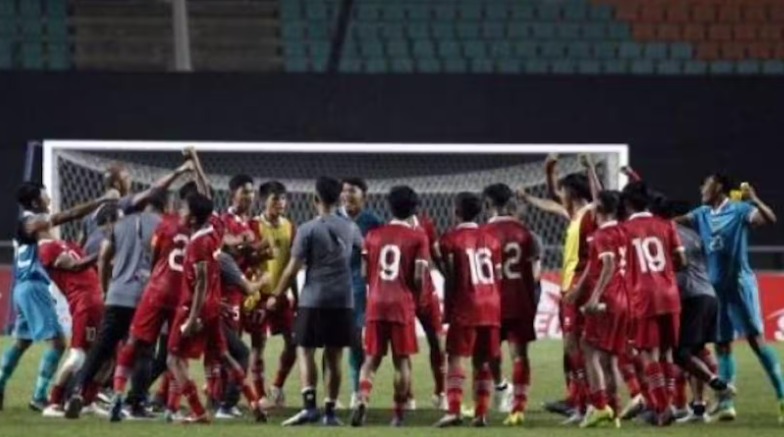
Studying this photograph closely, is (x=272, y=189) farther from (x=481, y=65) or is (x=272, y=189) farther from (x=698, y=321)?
(x=481, y=65)

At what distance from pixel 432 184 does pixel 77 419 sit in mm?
11617

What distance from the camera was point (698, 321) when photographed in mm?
16828

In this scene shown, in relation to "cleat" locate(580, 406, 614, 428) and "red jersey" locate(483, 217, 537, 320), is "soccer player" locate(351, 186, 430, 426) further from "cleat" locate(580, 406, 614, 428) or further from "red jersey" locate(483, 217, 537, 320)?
"cleat" locate(580, 406, 614, 428)

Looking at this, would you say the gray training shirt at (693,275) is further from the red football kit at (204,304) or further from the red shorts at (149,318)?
the red shorts at (149,318)

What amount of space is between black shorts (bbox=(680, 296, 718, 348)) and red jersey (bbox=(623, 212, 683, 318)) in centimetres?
53

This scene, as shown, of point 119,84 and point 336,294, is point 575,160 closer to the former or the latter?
point 119,84

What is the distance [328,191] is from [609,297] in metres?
2.04

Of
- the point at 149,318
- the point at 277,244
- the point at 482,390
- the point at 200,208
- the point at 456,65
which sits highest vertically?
the point at 456,65

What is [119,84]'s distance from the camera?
92.5ft

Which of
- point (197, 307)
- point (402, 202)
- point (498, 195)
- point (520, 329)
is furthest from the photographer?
point (520, 329)

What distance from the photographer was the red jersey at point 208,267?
615 inches

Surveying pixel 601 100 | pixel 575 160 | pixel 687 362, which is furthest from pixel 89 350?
pixel 601 100

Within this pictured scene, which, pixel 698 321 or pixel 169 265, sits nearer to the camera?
pixel 169 265

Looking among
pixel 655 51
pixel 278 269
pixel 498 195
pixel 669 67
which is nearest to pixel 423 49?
pixel 655 51
